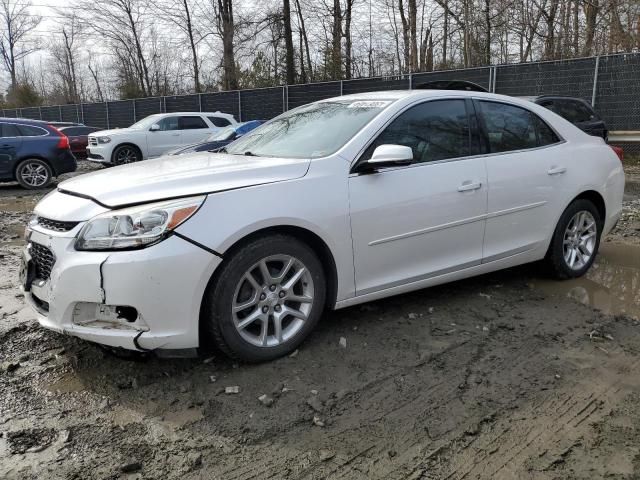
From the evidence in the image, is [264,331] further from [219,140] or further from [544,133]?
[219,140]

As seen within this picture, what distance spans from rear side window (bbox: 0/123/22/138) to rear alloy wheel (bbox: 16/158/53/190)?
2.07ft

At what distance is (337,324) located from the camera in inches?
150

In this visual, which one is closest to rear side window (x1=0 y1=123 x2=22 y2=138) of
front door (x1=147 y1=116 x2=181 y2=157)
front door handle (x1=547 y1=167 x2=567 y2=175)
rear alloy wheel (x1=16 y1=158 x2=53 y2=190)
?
rear alloy wheel (x1=16 y1=158 x2=53 y2=190)

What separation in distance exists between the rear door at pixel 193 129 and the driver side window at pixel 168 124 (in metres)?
0.17

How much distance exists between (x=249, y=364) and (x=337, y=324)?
85cm

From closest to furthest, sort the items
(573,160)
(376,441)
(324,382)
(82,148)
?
(376,441)
(324,382)
(573,160)
(82,148)

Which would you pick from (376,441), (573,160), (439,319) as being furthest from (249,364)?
(573,160)

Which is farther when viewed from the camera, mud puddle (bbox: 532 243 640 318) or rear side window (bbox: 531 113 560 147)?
rear side window (bbox: 531 113 560 147)

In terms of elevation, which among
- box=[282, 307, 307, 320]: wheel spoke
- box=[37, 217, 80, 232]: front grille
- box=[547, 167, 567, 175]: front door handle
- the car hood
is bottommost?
box=[282, 307, 307, 320]: wheel spoke

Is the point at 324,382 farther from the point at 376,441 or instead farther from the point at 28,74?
the point at 28,74

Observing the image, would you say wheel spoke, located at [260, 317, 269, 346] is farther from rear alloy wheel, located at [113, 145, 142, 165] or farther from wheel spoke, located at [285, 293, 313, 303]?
rear alloy wheel, located at [113, 145, 142, 165]

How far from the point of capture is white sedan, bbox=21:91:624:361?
9.20ft

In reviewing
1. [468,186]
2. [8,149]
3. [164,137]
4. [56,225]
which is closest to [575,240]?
[468,186]

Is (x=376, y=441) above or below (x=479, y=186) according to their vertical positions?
below
